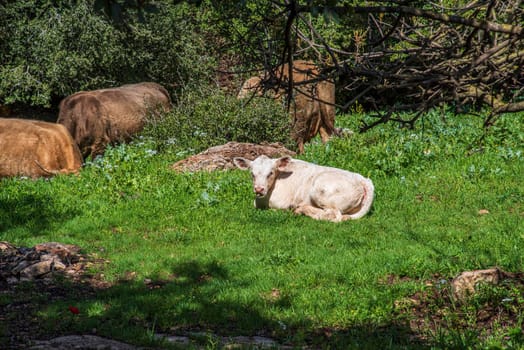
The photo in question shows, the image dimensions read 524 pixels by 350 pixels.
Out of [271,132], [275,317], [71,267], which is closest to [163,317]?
[275,317]

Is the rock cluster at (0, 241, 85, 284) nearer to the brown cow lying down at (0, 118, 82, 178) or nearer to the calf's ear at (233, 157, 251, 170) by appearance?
the calf's ear at (233, 157, 251, 170)

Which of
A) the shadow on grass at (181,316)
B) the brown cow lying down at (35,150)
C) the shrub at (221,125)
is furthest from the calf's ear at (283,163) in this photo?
the brown cow lying down at (35,150)

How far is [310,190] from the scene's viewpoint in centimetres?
1130

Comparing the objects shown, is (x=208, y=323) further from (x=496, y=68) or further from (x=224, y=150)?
(x=224, y=150)

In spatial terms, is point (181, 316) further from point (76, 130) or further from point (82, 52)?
point (82, 52)

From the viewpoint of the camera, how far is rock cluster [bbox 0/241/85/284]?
8648 millimetres

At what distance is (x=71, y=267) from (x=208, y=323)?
284 centimetres

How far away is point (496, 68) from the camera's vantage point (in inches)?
191

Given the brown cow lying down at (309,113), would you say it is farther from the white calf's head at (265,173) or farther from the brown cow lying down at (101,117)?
the white calf's head at (265,173)

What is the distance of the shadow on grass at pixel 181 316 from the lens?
6.37 meters

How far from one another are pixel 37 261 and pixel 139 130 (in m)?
10.0

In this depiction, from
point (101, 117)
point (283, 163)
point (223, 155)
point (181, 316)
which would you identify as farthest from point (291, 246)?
point (101, 117)

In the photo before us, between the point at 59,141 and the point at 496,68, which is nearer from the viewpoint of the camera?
the point at 496,68

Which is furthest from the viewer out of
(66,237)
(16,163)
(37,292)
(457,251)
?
(16,163)
